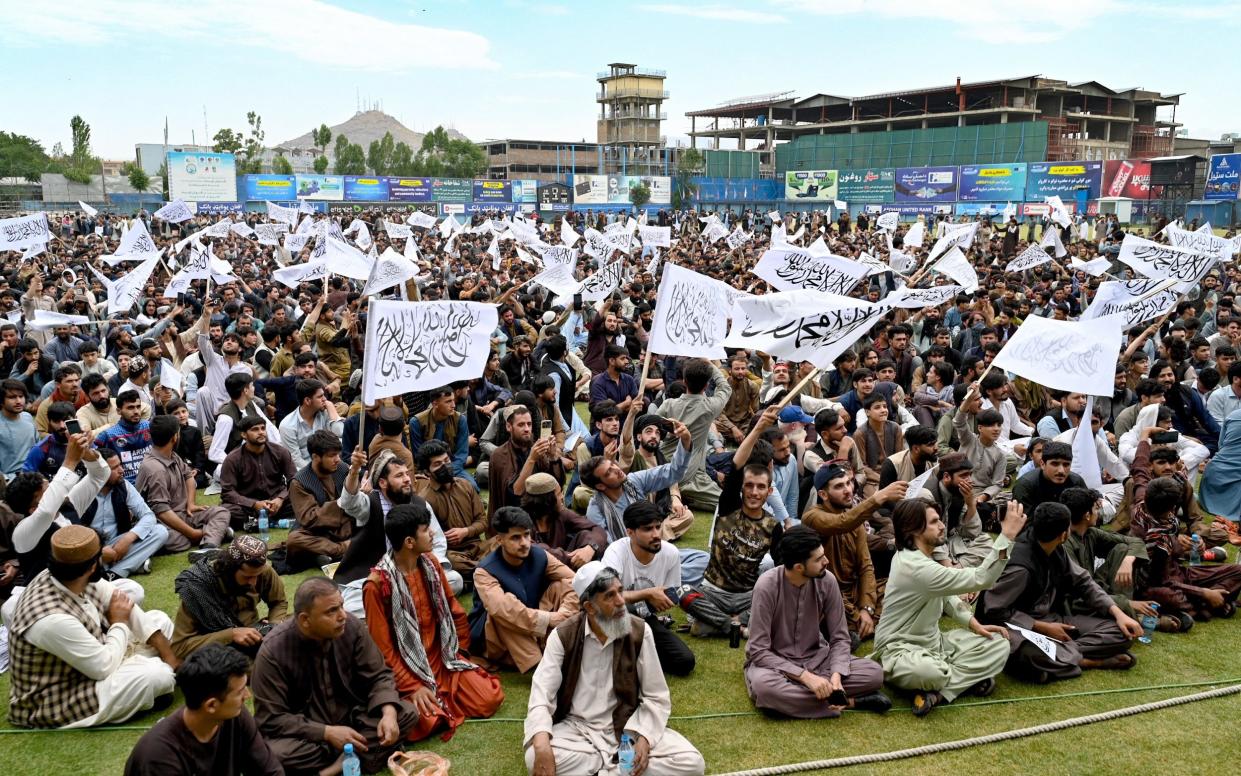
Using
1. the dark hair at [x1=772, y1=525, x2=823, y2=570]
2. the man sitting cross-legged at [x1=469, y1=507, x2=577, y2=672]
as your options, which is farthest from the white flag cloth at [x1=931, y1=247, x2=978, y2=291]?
the man sitting cross-legged at [x1=469, y1=507, x2=577, y2=672]

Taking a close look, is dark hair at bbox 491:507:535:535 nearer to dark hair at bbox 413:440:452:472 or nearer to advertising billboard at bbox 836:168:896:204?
dark hair at bbox 413:440:452:472

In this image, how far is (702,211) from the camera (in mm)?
63938

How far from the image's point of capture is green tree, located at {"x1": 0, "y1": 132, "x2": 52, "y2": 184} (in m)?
78.9

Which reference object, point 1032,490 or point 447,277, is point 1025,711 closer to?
point 1032,490

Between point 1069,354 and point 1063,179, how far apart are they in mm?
48860

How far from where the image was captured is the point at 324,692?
4867 millimetres

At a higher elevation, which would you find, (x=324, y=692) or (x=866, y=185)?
(x=866, y=185)

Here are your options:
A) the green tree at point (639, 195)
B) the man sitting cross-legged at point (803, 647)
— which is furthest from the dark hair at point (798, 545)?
Answer: the green tree at point (639, 195)

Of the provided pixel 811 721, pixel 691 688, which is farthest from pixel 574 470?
pixel 811 721

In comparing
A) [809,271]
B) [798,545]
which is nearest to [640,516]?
[798,545]

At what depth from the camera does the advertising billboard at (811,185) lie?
62.5 metres

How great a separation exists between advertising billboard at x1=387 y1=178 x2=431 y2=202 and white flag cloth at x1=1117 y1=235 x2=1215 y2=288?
52.2 meters

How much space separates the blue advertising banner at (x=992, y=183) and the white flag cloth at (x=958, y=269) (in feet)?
136

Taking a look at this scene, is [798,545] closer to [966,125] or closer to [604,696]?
[604,696]
